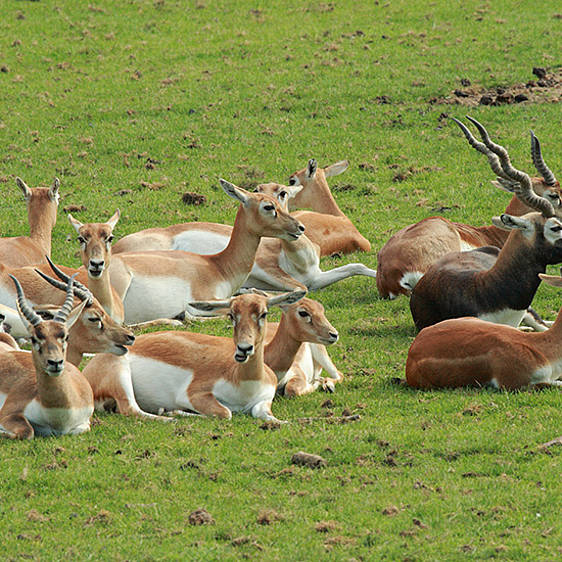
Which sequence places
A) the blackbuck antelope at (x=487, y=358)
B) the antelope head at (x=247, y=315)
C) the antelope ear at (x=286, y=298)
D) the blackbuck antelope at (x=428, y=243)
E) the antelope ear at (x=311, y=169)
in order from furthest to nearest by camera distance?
the antelope ear at (x=311, y=169)
the blackbuck antelope at (x=428, y=243)
the antelope ear at (x=286, y=298)
the blackbuck antelope at (x=487, y=358)
the antelope head at (x=247, y=315)

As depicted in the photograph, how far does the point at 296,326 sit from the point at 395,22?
52.3 ft

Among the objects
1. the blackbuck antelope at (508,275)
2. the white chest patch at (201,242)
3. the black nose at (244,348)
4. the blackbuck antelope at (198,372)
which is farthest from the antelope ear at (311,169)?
the black nose at (244,348)

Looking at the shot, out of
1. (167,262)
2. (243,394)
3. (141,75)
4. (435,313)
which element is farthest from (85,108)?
(243,394)

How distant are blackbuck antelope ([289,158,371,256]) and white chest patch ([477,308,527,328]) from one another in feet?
13.0

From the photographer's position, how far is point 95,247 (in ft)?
33.0

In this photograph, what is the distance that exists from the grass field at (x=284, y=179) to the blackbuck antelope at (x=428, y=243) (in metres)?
0.36

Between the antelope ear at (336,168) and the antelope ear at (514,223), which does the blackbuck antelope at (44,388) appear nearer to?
the antelope ear at (514,223)

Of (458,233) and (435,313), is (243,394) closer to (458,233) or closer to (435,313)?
(435,313)

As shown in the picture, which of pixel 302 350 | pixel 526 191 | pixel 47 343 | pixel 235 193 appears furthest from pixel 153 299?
pixel 47 343

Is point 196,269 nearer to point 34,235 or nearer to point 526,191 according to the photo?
point 34,235

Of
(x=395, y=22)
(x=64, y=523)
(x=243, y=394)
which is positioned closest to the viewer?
(x=64, y=523)

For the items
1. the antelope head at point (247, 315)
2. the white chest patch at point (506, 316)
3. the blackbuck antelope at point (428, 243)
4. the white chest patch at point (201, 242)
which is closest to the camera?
the antelope head at point (247, 315)

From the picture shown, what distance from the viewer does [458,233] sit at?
12.1 m

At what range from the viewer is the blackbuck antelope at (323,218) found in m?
13.7
